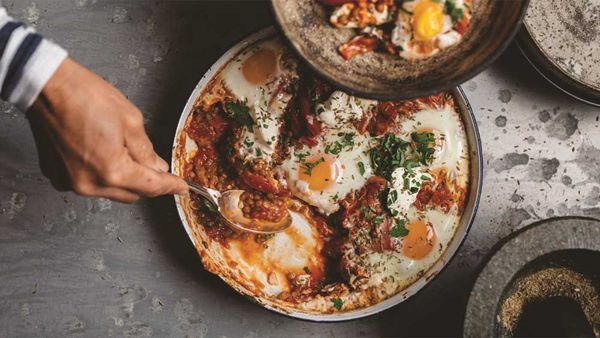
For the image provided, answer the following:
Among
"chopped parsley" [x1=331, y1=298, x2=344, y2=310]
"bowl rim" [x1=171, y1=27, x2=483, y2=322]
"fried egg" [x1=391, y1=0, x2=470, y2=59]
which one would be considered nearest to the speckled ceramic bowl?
"fried egg" [x1=391, y1=0, x2=470, y2=59]

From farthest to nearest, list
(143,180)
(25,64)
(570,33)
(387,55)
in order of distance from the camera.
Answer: (570,33) < (387,55) < (143,180) < (25,64)

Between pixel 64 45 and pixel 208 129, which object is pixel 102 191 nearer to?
pixel 208 129

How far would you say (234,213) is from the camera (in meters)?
2.58

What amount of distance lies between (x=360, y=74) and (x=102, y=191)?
96cm

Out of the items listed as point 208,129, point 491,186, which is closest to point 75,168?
point 208,129

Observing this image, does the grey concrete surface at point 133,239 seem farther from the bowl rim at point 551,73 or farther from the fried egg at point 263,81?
the fried egg at point 263,81

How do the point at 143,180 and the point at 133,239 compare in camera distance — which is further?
the point at 133,239

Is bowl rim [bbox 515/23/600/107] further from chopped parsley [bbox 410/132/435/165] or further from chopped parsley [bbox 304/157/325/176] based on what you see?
chopped parsley [bbox 304/157/325/176]

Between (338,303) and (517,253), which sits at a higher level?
(517,253)

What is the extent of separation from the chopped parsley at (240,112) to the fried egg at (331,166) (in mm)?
226

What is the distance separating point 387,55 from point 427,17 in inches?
8.7

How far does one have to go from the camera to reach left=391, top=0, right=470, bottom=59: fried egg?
211cm

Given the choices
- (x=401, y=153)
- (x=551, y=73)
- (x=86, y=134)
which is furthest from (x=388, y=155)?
(x=86, y=134)

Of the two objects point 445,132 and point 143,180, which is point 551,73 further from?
point 143,180
